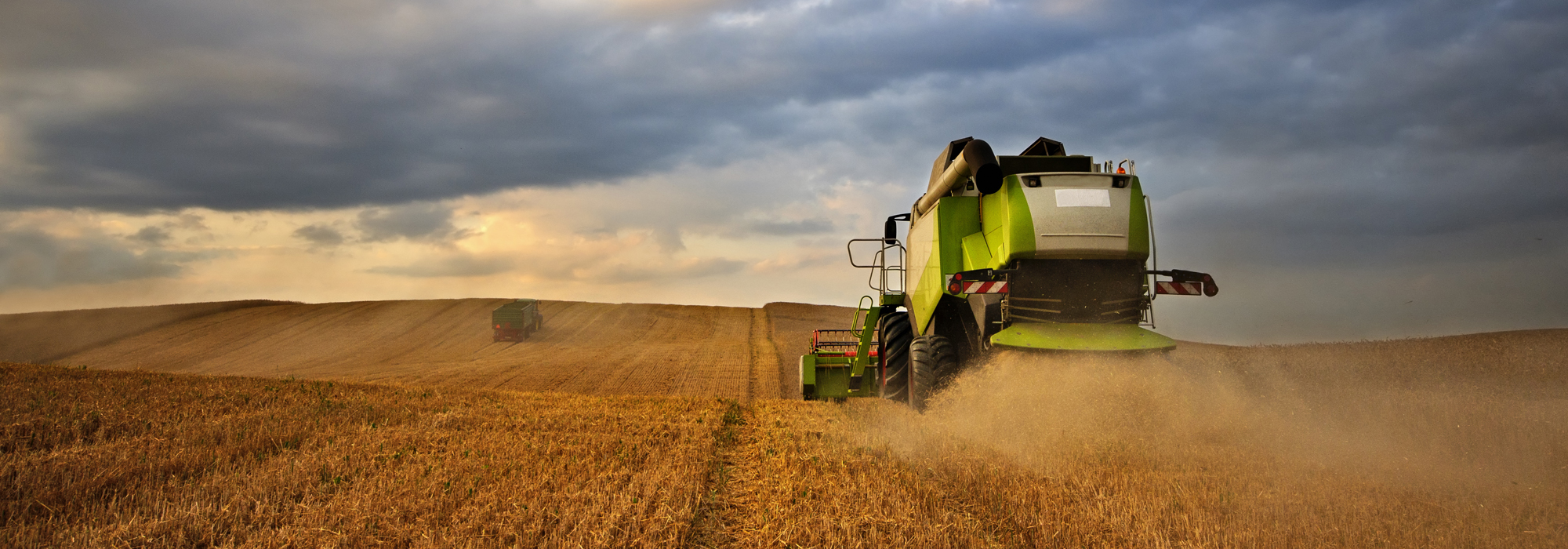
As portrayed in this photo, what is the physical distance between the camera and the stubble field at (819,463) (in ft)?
13.8

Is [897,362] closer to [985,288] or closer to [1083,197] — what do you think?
[985,288]

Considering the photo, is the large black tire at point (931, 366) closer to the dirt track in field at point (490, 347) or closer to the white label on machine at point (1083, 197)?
the white label on machine at point (1083, 197)

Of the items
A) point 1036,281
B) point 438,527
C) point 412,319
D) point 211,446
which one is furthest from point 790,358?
point 412,319

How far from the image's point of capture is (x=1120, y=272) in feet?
24.0

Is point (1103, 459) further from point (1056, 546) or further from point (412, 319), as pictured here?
point (412, 319)

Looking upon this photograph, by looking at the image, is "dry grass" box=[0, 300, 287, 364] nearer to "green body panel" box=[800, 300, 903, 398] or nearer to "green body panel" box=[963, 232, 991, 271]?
"green body panel" box=[800, 300, 903, 398]

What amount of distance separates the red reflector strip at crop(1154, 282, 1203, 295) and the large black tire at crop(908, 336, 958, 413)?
2.13m

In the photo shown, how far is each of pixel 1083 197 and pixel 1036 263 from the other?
76 centimetres

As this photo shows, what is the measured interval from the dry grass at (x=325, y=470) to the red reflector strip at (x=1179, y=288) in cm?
460

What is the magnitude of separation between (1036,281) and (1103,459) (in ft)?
6.54

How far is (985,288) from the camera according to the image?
24.6 ft

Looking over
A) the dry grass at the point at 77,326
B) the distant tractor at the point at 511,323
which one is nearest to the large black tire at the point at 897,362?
the distant tractor at the point at 511,323

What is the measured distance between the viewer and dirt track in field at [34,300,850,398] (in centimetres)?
1843

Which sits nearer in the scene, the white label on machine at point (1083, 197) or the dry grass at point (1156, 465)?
the dry grass at point (1156, 465)
